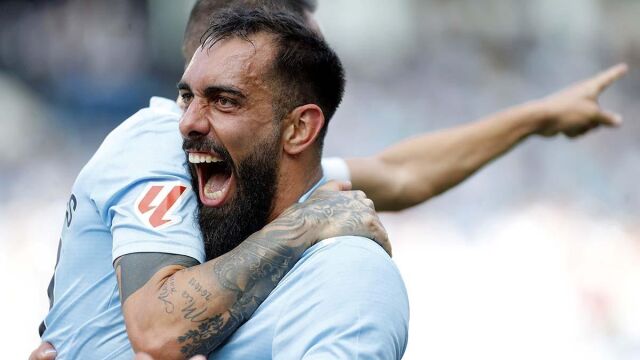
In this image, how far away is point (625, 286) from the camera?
33.4ft

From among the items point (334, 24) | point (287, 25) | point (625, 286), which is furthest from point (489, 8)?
point (287, 25)

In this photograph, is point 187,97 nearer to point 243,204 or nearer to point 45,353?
point 243,204

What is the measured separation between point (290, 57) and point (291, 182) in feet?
1.23

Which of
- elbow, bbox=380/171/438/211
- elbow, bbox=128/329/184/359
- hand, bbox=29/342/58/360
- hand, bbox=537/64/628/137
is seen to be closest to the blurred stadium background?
elbow, bbox=380/171/438/211

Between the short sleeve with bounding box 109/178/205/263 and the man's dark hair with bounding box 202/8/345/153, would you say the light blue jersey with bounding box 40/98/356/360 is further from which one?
the man's dark hair with bounding box 202/8/345/153

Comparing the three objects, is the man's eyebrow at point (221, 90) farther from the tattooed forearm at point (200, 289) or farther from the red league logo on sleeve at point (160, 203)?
the tattooed forearm at point (200, 289)

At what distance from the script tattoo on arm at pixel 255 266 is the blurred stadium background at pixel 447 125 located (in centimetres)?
635

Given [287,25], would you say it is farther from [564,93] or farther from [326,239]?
[564,93]

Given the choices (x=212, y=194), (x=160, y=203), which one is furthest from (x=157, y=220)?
(x=212, y=194)

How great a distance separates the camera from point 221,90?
3074 mm

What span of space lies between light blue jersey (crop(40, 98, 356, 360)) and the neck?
25cm

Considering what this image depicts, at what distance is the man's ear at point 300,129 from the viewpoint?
3.18 metres

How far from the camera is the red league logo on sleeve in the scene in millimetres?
3016

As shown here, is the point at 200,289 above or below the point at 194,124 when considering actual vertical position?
below
